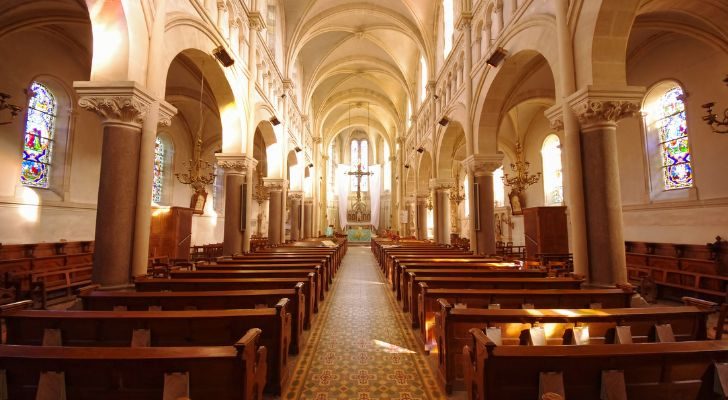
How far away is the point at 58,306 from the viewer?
6.86 metres

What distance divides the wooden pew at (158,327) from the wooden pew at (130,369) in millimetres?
719

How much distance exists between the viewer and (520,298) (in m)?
4.02

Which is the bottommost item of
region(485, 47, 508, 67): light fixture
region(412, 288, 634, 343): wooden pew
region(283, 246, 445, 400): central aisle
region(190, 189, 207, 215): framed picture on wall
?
region(283, 246, 445, 400): central aisle

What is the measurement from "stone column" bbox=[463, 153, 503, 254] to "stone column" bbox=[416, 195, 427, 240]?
994 centimetres

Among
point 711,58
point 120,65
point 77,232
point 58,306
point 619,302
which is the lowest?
point 58,306

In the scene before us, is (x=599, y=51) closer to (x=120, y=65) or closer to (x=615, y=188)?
(x=615, y=188)

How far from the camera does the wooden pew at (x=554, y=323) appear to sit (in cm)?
301

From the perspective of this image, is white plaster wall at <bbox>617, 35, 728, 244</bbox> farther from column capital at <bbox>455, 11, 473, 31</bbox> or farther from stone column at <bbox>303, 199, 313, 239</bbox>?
stone column at <bbox>303, 199, 313, 239</bbox>

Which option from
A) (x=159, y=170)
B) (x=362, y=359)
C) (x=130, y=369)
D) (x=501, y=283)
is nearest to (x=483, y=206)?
(x=501, y=283)

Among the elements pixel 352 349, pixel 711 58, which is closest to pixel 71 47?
pixel 352 349

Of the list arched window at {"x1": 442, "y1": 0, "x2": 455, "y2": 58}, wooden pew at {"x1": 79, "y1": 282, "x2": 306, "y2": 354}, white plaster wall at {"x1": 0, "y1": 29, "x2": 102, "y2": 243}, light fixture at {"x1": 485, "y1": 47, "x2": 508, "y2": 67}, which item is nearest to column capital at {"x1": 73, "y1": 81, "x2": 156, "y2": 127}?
wooden pew at {"x1": 79, "y1": 282, "x2": 306, "y2": 354}

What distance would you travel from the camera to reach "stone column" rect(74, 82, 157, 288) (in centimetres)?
530

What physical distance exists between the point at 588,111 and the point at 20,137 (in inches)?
586

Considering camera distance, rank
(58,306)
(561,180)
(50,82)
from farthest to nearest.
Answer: (561,180) → (50,82) → (58,306)
